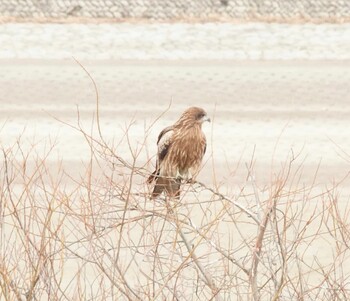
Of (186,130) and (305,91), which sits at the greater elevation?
(186,130)

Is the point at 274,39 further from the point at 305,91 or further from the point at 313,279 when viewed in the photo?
the point at 313,279

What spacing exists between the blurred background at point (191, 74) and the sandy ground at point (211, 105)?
0.08 feet

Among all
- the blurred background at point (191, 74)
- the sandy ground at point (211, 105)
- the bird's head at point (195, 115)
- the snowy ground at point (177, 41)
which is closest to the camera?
the bird's head at point (195, 115)

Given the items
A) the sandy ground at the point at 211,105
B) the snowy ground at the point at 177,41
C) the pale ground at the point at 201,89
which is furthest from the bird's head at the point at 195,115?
the snowy ground at the point at 177,41

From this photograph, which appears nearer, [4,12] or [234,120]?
[234,120]

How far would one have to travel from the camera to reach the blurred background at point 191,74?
17953mm

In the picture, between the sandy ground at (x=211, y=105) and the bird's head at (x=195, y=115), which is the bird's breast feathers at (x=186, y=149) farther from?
the sandy ground at (x=211, y=105)

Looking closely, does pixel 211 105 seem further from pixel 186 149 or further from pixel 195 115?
pixel 186 149

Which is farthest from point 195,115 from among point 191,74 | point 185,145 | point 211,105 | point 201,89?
point 191,74

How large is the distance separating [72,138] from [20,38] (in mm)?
7670

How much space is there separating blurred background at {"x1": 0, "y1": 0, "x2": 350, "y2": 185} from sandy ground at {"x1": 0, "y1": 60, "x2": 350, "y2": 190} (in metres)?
0.02

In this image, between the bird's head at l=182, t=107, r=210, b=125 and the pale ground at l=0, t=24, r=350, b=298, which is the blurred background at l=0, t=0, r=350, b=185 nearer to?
the pale ground at l=0, t=24, r=350, b=298

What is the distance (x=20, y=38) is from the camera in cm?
2542

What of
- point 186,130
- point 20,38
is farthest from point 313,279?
point 20,38
